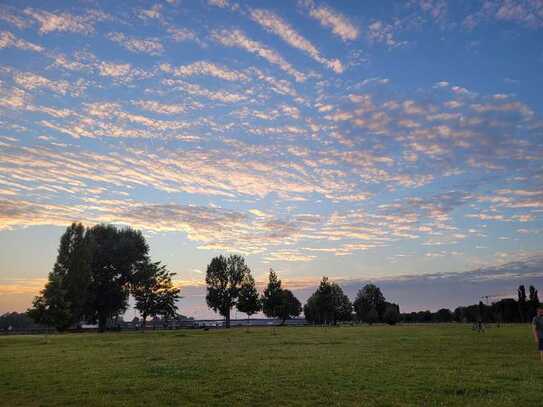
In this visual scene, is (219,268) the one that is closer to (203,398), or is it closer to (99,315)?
(99,315)

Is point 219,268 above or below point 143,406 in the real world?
above

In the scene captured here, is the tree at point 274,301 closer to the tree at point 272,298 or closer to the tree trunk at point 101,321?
the tree at point 272,298

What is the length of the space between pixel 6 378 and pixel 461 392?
890 inches

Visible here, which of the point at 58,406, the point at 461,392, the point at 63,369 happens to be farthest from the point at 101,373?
the point at 461,392

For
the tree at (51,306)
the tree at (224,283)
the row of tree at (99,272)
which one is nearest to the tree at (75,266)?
the row of tree at (99,272)

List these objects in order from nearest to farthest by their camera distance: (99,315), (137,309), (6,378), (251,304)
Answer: (6,378) → (99,315) → (137,309) → (251,304)

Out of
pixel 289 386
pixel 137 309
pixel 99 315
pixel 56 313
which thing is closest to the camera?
pixel 289 386

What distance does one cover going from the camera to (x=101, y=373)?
25109 millimetres

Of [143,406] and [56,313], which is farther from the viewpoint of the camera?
[56,313]

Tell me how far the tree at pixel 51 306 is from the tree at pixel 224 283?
78.5 meters

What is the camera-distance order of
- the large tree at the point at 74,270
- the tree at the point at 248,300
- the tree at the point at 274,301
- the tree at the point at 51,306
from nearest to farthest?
the tree at the point at 51,306 → the large tree at the point at 74,270 → the tree at the point at 248,300 → the tree at the point at 274,301

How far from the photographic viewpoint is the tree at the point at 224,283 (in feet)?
510

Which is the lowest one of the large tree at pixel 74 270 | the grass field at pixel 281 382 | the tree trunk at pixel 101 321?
the tree trunk at pixel 101 321

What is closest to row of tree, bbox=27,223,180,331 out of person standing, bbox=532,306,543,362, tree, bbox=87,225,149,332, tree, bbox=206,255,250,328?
tree, bbox=87,225,149,332
